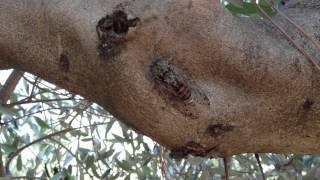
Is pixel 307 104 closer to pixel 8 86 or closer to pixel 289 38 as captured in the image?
pixel 289 38

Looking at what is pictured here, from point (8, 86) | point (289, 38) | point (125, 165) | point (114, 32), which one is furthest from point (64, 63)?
point (125, 165)

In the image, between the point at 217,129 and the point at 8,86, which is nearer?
the point at 217,129

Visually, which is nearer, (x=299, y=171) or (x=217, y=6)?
(x=217, y=6)

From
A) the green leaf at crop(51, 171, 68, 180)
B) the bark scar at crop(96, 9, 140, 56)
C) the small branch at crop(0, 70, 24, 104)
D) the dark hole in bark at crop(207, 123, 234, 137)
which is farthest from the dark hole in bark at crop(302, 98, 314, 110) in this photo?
the small branch at crop(0, 70, 24, 104)

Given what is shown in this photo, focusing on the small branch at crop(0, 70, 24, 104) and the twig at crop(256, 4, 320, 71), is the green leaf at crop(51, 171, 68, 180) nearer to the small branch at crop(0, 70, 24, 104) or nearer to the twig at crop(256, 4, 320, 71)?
the small branch at crop(0, 70, 24, 104)

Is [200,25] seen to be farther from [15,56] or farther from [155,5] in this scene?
[15,56]

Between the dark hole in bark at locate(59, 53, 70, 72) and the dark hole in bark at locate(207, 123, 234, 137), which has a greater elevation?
the dark hole in bark at locate(59, 53, 70, 72)

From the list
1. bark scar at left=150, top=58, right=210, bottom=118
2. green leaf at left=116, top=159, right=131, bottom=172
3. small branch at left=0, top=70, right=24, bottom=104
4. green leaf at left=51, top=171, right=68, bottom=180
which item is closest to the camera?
bark scar at left=150, top=58, right=210, bottom=118

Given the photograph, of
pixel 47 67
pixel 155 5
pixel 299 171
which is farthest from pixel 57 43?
pixel 299 171
